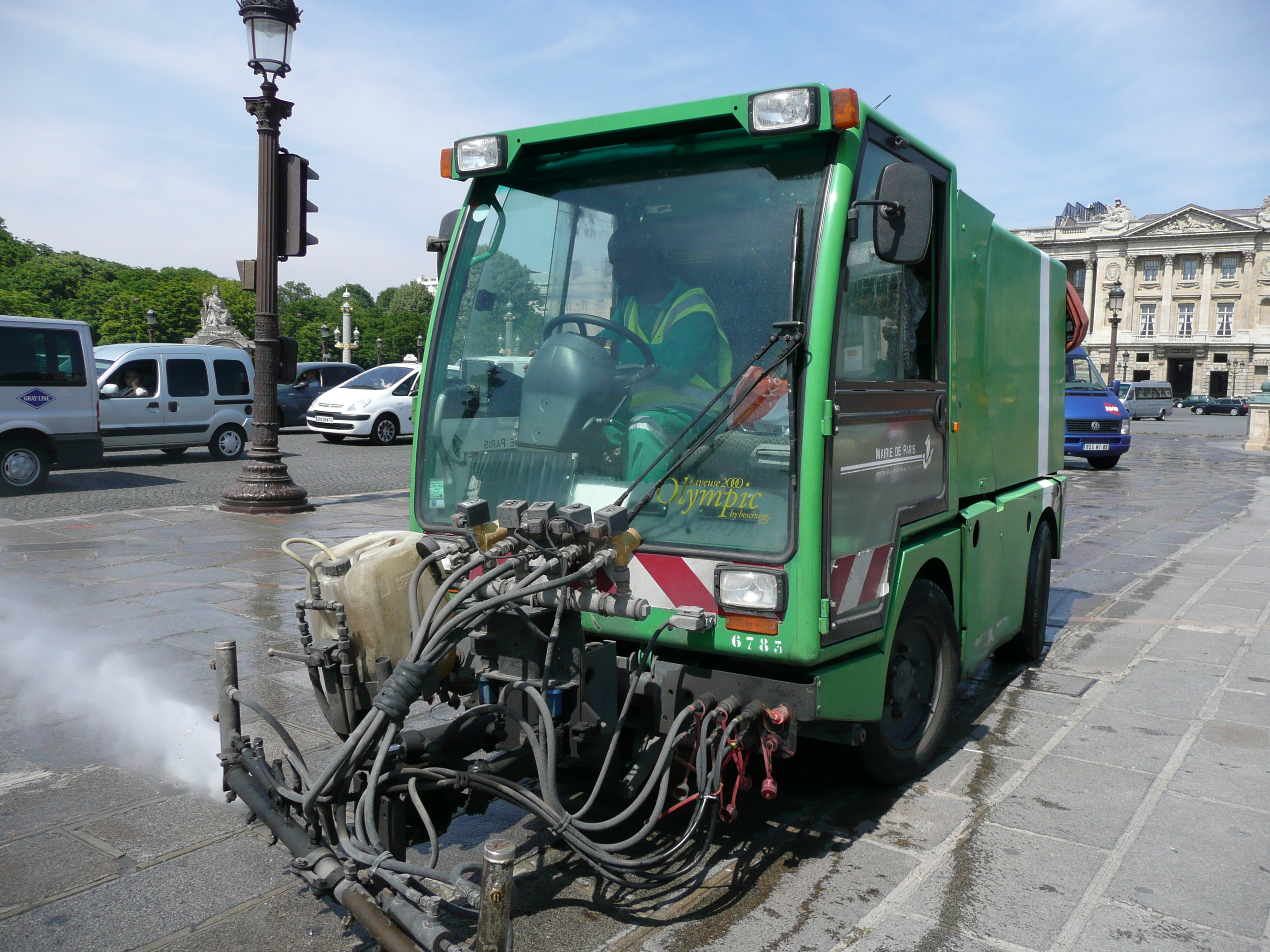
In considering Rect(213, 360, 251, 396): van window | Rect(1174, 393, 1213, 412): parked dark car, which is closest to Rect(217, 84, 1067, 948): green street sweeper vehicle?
Rect(213, 360, 251, 396): van window

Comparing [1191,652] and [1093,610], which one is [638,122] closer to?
A: [1191,652]

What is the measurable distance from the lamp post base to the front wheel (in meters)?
10.1

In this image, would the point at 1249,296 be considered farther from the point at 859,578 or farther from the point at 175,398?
the point at 859,578

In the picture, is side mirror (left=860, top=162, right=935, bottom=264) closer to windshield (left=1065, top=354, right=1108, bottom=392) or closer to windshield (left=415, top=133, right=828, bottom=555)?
windshield (left=415, top=133, right=828, bottom=555)

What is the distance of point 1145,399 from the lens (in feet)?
192

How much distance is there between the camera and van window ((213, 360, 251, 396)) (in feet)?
58.1

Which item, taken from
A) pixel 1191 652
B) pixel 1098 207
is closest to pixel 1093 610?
pixel 1191 652

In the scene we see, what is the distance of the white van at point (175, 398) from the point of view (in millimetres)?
16688

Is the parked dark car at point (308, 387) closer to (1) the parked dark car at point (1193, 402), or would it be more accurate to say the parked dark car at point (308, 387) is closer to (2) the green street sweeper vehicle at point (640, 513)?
(2) the green street sweeper vehicle at point (640, 513)

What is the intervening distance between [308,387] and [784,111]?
23.9 meters

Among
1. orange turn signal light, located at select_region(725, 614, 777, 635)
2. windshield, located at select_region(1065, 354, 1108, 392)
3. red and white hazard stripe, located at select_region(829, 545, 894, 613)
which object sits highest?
windshield, located at select_region(1065, 354, 1108, 392)

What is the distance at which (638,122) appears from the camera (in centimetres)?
361

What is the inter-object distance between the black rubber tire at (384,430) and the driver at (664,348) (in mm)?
18942

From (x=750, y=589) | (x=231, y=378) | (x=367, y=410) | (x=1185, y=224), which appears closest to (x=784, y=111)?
(x=750, y=589)
